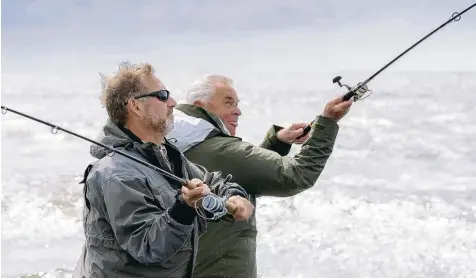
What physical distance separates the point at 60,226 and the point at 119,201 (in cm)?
484

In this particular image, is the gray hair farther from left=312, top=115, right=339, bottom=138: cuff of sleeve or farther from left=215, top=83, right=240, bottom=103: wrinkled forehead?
left=312, top=115, right=339, bottom=138: cuff of sleeve

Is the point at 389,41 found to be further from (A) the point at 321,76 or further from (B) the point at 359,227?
(B) the point at 359,227

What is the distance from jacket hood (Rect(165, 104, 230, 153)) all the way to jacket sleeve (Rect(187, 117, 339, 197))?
3cm

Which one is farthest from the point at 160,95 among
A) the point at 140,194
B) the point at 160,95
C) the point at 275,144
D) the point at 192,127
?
the point at 275,144

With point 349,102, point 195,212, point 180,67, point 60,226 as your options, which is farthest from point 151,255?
point 180,67

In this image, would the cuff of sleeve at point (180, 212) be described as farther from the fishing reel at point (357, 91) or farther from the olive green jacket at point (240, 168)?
the fishing reel at point (357, 91)

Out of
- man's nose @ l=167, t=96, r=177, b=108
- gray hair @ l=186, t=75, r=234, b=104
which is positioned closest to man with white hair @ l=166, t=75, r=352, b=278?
gray hair @ l=186, t=75, r=234, b=104

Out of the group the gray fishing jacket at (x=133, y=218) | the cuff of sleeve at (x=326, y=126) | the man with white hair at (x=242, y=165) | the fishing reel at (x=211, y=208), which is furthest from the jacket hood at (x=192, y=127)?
the fishing reel at (x=211, y=208)

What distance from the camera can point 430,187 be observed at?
8.15 metres

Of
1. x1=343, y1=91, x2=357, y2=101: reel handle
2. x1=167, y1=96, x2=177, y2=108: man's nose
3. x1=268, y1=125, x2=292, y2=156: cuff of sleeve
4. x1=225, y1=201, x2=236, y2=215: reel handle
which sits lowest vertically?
x1=225, y1=201, x2=236, y2=215: reel handle

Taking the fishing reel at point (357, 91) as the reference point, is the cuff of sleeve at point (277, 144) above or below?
below

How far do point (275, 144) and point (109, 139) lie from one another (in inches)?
37.7

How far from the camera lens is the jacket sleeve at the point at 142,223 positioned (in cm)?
163

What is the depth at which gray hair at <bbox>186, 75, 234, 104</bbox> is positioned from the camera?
96.0 inches
